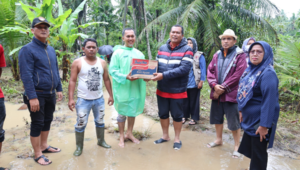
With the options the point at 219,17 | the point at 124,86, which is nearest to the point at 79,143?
the point at 124,86

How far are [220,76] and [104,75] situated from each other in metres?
1.88

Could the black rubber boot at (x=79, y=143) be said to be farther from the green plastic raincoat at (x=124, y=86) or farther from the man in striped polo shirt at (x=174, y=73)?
the man in striped polo shirt at (x=174, y=73)

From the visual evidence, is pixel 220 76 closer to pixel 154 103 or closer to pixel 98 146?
pixel 98 146

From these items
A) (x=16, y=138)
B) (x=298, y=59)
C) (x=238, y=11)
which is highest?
(x=238, y=11)

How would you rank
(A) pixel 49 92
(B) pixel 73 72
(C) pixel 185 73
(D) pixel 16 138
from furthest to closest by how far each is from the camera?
(D) pixel 16 138 → (C) pixel 185 73 → (B) pixel 73 72 → (A) pixel 49 92

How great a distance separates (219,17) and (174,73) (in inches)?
317

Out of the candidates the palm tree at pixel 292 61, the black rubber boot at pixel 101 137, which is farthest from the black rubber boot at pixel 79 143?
the palm tree at pixel 292 61

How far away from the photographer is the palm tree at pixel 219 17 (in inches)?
339

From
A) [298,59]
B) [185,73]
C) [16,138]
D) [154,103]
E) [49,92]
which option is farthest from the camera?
[154,103]

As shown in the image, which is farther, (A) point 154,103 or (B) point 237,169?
(A) point 154,103

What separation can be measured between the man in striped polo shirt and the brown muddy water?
37cm

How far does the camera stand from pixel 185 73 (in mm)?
3154

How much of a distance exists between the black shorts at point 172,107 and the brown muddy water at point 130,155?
1.70ft

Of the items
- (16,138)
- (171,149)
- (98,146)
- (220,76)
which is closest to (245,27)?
(220,76)
